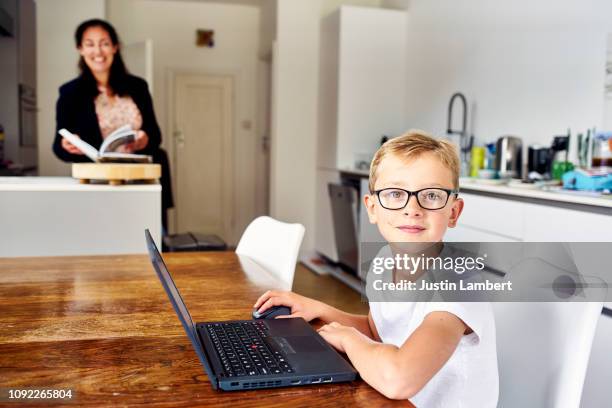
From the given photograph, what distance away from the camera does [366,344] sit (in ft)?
3.12

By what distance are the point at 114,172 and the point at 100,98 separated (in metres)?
0.80

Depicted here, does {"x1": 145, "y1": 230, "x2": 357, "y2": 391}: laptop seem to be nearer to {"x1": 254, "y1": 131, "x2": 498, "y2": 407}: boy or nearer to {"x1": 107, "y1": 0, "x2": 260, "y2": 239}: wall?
{"x1": 254, "y1": 131, "x2": 498, "y2": 407}: boy

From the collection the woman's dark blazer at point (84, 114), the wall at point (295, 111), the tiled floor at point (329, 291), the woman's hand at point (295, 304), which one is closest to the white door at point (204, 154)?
the wall at point (295, 111)

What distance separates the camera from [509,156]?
12.0ft

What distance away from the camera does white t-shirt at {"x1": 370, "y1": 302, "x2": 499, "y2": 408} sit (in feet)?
3.17

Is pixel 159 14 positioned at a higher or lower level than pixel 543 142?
higher

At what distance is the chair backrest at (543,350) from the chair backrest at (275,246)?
2.07ft

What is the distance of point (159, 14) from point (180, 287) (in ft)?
18.9

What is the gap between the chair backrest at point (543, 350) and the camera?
1051 mm

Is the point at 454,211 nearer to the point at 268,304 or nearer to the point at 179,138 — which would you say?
the point at 268,304

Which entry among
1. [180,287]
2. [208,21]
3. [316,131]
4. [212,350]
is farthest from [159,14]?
[212,350]

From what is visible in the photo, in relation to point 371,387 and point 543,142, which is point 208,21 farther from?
point 371,387

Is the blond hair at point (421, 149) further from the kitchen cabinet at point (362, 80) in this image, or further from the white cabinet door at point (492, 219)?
the kitchen cabinet at point (362, 80)

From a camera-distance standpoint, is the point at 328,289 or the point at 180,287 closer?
the point at 180,287
